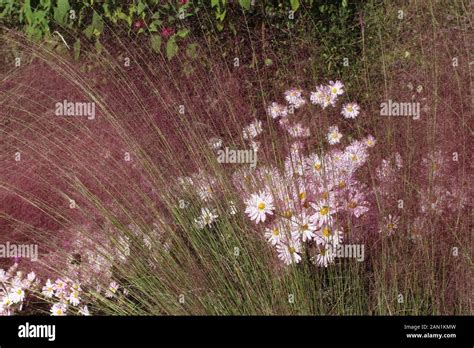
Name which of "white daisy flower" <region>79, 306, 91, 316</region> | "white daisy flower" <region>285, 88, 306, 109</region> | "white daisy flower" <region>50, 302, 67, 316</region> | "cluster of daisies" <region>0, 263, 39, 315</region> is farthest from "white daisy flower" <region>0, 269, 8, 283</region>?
"white daisy flower" <region>285, 88, 306, 109</region>

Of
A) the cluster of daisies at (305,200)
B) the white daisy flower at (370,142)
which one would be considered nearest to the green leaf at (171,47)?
the cluster of daisies at (305,200)

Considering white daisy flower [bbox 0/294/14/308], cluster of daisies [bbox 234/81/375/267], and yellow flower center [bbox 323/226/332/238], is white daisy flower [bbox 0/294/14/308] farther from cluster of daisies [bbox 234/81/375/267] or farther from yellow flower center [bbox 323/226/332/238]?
yellow flower center [bbox 323/226/332/238]

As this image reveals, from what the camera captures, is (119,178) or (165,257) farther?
(119,178)

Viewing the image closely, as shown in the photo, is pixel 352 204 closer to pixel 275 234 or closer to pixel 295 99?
pixel 275 234

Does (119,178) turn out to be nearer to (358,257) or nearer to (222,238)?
(222,238)

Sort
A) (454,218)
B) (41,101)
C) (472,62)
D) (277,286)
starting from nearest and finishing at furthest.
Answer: (277,286) → (454,218) → (472,62) → (41,101)

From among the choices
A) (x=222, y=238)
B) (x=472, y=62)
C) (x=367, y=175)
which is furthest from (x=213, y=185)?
(x=472, y=62)

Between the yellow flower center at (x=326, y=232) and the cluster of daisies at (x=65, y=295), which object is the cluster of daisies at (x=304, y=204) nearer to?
the yellow flower center at (x=326, y=232)
